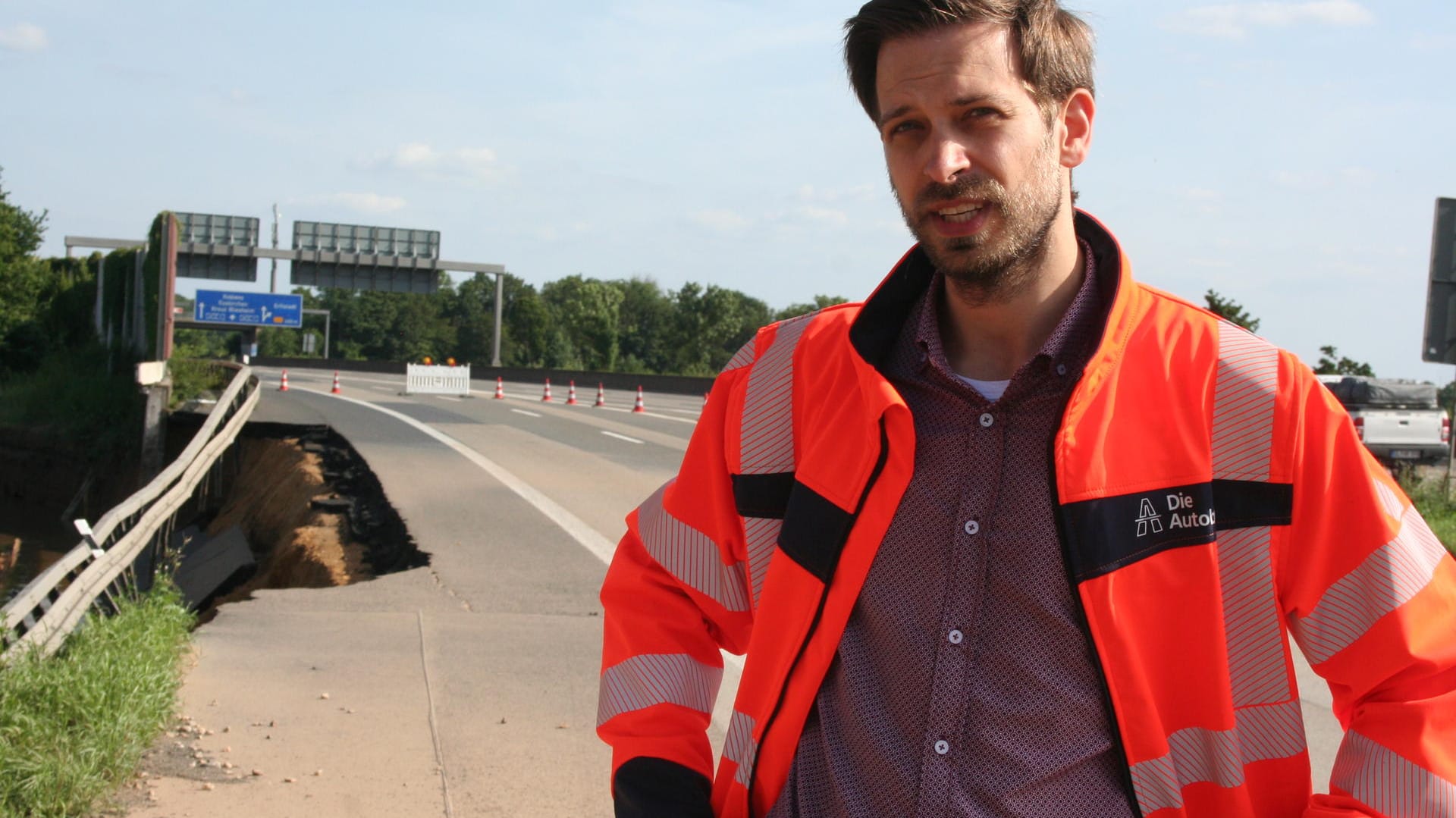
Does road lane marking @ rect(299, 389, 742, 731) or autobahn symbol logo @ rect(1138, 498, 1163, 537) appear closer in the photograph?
autobahn symbol logo @ rect(1138, 498, 1163, 537)

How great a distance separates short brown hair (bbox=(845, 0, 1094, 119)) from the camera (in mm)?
1990

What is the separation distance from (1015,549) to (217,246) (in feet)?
206

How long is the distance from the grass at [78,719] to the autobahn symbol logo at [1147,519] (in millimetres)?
3899

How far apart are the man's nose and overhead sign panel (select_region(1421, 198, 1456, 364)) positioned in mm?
11899

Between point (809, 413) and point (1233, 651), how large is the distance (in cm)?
70

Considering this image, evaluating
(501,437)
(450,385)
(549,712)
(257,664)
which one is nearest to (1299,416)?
(549,712)

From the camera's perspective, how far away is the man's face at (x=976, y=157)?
199cm

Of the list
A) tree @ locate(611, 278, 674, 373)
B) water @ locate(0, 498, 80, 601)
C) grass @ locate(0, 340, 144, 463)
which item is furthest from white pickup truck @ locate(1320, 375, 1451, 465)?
tree @ locate(611, 278, 674, 373)

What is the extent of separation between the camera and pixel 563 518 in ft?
44.1

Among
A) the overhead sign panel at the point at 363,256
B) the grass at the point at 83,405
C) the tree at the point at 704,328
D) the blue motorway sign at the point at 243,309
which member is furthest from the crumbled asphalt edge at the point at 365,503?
the tree at the point at 704,328

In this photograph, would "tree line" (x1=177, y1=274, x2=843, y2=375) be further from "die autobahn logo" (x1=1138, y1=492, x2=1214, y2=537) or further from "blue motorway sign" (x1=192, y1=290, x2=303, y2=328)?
"die autobahn logo" (x1=1138, y1=492, x2=1214, y2=537)

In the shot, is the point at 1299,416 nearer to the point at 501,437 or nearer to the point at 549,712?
the point at 549,712

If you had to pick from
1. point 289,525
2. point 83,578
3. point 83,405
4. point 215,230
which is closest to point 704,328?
point 215,230

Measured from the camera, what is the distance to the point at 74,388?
33.1 m
